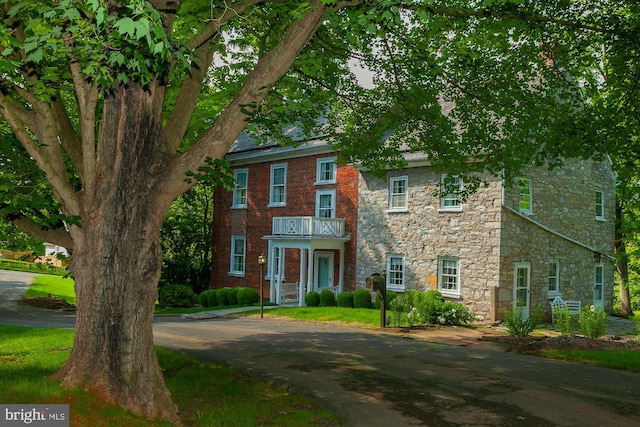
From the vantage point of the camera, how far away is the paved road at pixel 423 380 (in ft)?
25.1

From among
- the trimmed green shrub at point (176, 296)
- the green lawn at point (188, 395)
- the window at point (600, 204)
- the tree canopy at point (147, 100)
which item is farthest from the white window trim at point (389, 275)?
the green lawn at point (188, 395)

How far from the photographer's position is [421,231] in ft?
72.6

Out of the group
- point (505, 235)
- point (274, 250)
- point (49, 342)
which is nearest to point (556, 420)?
point (49, 342)

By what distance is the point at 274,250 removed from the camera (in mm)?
27859

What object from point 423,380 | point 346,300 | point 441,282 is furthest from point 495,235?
point 423,380

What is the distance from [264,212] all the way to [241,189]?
2.48 meters

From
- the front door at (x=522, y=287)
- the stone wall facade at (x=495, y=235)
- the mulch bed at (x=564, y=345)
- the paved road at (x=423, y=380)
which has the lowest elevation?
the paved road at (x=423, y=380)

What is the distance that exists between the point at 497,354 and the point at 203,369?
6.67m

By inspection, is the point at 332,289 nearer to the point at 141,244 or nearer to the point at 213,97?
the point at 213,97

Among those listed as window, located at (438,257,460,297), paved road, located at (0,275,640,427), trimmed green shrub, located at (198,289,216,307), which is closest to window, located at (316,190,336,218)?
window, located at (438,257,460,297)

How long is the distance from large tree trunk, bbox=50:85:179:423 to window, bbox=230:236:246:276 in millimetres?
22930

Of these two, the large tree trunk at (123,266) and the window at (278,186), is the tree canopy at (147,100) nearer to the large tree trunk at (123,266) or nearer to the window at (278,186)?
the large tree trunk at (123,266)

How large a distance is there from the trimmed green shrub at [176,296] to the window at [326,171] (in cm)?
864

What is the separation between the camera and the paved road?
765 cm
